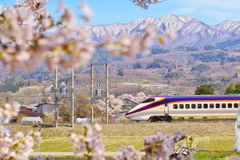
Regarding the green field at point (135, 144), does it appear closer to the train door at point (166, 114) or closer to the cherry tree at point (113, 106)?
the train door at point (166, 114)

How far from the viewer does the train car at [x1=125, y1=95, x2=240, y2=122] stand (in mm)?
30094

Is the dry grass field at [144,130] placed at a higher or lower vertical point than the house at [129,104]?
lower

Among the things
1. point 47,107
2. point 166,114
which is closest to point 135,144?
point 166,114

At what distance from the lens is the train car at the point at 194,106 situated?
30.1 metres

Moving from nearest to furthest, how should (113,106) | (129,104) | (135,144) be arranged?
1. (135,144)
2. (113,106)
3. (129,104)

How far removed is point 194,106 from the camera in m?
30.4

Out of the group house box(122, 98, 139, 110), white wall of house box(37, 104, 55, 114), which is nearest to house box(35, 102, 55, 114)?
white wall of house box(37, 104, 55, 114)

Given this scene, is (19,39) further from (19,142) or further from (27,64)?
(19,142)

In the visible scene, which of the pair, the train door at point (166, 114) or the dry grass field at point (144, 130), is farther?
the train door at point (166, 114)

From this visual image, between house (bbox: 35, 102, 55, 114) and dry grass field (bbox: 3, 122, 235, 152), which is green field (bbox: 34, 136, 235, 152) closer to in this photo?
dry grass field (bbox: 3, 122, 235, 152)

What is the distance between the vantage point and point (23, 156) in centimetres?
311

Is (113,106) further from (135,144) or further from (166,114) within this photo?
(135,144)

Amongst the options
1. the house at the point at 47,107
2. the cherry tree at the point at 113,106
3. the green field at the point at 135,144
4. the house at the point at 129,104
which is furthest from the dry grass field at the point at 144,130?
the house at the point at 129,104

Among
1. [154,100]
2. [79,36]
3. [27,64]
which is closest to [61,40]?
[27,64]
